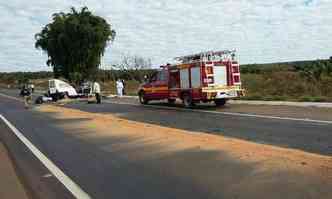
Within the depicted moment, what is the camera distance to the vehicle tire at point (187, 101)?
28312 millimetres

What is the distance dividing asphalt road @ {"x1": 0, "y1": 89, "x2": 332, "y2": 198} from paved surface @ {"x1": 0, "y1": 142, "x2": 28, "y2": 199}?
0.26 metres

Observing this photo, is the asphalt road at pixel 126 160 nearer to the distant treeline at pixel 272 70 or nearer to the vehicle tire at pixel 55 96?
the distant treeline at pixel 272 70

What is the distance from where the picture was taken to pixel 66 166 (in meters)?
11.3

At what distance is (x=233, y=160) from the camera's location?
10.4m

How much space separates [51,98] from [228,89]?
73.5ft

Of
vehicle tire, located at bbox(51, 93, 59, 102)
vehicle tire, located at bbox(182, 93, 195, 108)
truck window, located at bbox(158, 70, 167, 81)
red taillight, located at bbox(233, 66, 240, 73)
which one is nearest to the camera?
red taillight, located at bbox(233, 66, 240, 73)

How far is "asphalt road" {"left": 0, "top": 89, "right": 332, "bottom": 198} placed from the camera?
8570mm

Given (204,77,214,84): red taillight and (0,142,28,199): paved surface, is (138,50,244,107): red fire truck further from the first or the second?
(0,142,28,199): paved surface

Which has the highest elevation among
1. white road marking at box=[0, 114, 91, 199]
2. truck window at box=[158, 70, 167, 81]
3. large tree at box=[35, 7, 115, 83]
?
large tree at box=[35, 7, 115, 83]

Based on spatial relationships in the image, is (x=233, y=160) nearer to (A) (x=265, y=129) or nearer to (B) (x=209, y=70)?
(A) (x=265, y=129)

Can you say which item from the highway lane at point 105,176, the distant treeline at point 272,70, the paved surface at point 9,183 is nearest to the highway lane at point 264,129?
the highway lane at point 105,176

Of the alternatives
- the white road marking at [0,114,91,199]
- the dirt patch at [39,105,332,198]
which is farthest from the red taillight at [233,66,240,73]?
the white road marking at [0,114,91,199]

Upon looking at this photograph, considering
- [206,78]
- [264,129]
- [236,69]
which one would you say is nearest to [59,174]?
[264,129]

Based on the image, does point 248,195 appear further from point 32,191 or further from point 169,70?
point 169,70
